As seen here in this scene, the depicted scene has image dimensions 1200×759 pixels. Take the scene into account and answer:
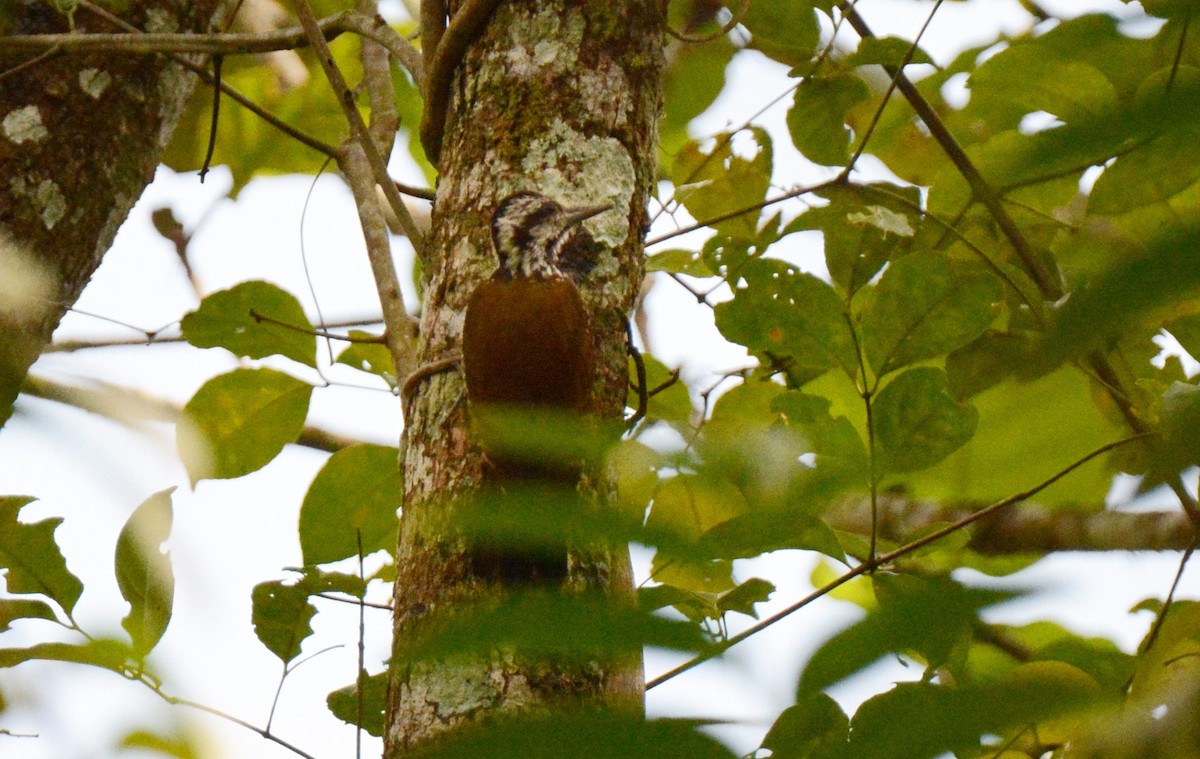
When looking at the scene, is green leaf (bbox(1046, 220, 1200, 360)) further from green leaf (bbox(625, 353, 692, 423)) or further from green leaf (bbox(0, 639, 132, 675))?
green leaf (bbox(625, 353, 692, 423))

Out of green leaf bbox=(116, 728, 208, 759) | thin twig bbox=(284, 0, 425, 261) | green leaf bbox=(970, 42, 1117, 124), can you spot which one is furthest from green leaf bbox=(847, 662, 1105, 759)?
thin twig bbox=(284, 0, 425, 261)

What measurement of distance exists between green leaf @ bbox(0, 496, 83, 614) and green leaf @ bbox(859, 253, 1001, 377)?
1.61m

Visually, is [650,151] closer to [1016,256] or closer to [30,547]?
[1016,256]

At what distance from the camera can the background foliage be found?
0.45 metres

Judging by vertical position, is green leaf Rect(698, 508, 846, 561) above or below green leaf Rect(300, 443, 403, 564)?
below

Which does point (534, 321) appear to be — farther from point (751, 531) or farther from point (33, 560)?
point (751, 531)

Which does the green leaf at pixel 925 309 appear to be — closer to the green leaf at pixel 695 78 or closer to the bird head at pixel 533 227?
the bird head at pixel 533 227

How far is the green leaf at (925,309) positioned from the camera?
2.12m

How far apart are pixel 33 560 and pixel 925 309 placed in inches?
69.2

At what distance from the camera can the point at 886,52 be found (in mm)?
2570

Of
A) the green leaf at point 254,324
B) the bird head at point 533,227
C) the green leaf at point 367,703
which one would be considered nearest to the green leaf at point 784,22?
the bird head at point 533,227

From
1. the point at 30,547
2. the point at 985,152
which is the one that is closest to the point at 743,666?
the point at 30,547

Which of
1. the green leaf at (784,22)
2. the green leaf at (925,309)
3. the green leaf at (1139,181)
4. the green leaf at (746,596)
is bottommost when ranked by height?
the green leaf at (746,596)

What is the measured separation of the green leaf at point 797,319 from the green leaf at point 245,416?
111cm
